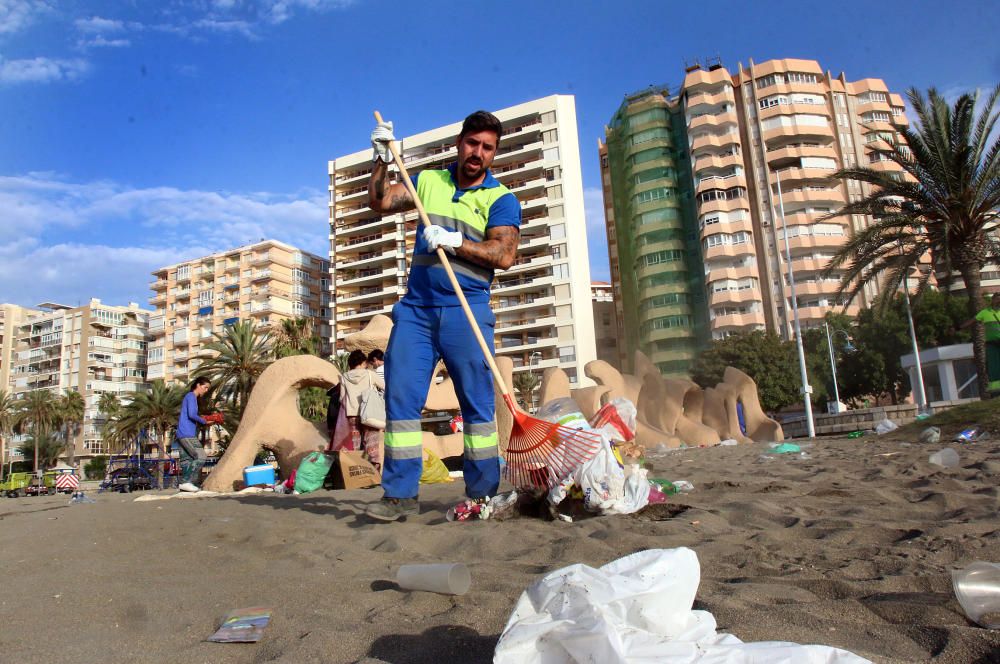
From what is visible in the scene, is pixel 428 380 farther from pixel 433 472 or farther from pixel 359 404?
pixel 359 404

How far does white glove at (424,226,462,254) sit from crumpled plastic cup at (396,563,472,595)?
1.94 metres

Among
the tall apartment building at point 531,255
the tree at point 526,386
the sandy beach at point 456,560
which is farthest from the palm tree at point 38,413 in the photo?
the sandy beach at point 456,560

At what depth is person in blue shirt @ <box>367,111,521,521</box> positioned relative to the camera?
3566 millimetres

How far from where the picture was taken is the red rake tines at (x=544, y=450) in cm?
346

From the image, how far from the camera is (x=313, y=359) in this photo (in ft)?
30.3

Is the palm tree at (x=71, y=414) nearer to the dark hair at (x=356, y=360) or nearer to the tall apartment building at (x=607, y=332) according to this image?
the tall apartment building at (x=607, y=332)

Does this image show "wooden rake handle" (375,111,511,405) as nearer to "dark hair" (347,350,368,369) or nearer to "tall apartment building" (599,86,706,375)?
"dark hair" (347,350,368,369)

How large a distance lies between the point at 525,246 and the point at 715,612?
55.5 meters

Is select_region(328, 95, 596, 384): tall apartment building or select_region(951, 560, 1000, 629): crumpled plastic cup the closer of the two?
select_region(951, 560, 1000, 629): crumpled plastic cup

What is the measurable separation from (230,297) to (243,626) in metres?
76.4

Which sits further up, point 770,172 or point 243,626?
point 770,172

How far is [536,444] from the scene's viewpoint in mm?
3584

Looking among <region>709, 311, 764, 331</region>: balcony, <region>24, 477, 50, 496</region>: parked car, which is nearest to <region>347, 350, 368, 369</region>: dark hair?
<region>24, 477, 50, 496</region>: parked car

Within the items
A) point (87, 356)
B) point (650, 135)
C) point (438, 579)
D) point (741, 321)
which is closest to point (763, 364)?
point (741, 321)
